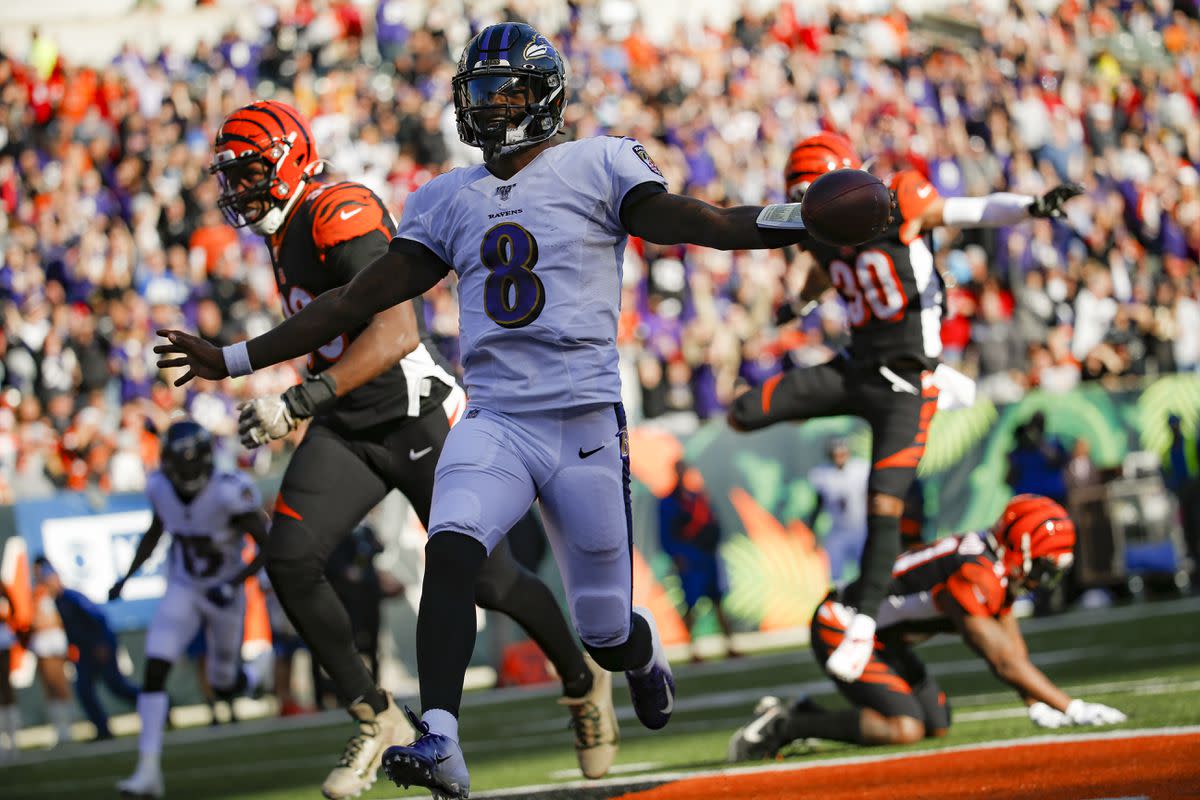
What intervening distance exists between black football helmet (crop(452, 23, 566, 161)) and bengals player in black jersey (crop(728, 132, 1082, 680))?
251cm

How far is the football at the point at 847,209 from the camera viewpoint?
14.1 ft

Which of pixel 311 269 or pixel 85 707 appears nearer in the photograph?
pixel 311 269

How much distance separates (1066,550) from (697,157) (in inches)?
469

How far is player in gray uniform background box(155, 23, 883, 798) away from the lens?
469 cm

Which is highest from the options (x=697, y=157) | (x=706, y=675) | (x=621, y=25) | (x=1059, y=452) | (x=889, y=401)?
(x=621, y=25)

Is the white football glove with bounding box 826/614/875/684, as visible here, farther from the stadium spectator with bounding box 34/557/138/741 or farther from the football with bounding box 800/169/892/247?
the stadium spectator with bounding box 34/557/138/741

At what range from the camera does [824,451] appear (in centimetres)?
1397

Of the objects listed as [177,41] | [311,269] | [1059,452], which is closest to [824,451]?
[1059,452]

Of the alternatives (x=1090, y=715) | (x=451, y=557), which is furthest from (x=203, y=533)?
(x=451, y=557)

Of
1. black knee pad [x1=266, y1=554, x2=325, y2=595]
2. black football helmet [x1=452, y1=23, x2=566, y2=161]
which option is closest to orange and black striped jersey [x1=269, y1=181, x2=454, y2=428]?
black knee pad [x1=266, y1=554, x2=325, y2=595]

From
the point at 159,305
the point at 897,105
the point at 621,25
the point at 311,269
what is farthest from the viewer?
the point at 621,25

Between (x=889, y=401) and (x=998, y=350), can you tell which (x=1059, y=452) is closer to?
(x=998, y=350)

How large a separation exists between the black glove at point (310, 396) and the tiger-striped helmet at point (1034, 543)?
2.85 meters

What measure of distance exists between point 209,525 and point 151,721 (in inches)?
51.9
